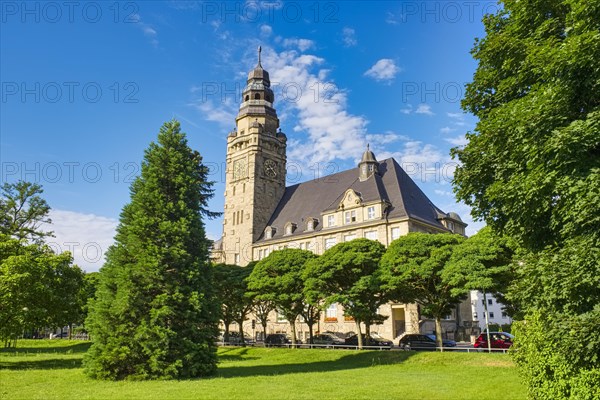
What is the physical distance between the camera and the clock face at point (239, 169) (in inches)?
2586

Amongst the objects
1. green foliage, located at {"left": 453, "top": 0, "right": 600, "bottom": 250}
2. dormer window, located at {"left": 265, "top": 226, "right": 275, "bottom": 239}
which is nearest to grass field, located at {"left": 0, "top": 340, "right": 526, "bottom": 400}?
green foliage, located at {"left": 453, "top": 0, "right": 600, "bottom": 250}

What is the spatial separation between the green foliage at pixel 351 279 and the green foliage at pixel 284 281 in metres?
2.38

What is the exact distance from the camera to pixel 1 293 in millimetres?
22172

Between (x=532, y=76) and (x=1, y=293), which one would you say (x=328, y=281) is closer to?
(x=1, y=293)

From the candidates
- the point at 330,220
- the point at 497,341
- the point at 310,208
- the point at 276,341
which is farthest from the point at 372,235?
the point at 497,341

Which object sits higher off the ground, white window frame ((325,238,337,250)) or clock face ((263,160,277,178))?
clock face ((263,160,277,178))

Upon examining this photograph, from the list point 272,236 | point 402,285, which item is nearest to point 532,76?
point 402,285

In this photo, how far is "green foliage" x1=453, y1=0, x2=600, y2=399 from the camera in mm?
10203

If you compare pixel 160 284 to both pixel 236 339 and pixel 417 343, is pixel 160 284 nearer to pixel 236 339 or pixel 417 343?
pixel 417 343

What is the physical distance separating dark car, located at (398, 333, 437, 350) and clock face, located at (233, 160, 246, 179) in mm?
37087

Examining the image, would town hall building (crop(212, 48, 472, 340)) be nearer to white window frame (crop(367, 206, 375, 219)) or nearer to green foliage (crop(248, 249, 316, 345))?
white window frame (crop(367, 206, 375, 219))

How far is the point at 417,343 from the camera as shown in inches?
1373

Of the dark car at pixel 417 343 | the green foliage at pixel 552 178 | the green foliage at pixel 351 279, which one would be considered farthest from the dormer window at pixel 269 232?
the green foliage at pixel 552 178

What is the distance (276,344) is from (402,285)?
16531mm
